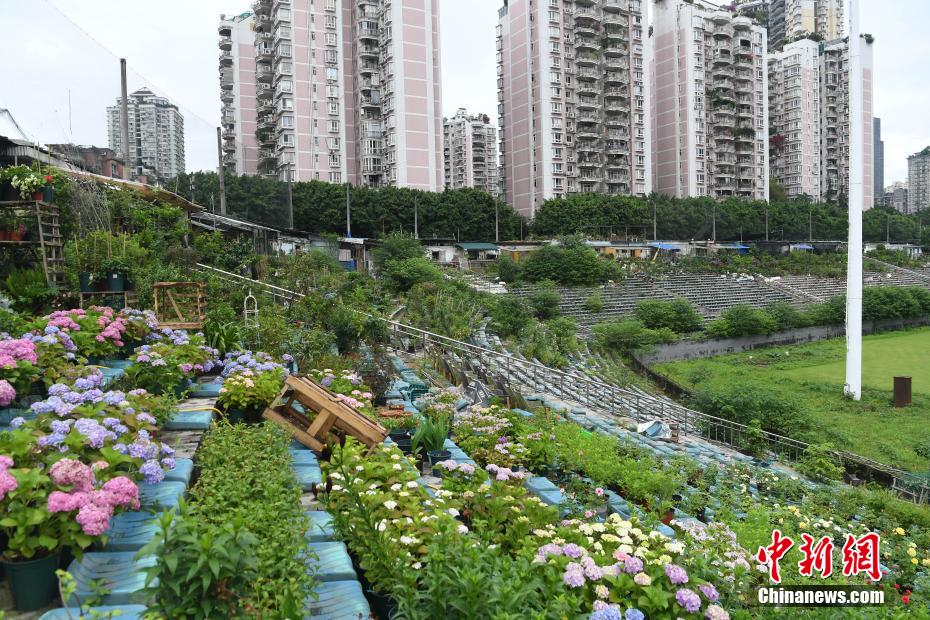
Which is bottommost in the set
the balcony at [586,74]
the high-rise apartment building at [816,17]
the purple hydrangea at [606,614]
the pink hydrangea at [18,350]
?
the purple hydrangea at [606,614]

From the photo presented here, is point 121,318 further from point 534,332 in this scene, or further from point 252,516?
point 534,332

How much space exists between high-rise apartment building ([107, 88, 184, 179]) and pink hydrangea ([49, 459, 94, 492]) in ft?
67.8

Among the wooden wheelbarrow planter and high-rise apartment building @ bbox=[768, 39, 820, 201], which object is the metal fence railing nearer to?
the wooden wheelbarrow planter

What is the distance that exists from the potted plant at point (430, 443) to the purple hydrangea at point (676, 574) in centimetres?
303

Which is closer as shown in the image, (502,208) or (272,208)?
(272,208)

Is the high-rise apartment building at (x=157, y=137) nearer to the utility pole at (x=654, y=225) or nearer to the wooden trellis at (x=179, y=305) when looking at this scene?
the wooden trellis at (x=179, y=305)

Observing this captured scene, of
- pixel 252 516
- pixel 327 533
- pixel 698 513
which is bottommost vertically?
pixel 698 513

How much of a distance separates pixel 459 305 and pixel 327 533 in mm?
16467

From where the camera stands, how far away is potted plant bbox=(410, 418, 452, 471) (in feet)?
20.4

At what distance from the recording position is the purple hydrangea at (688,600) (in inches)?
131

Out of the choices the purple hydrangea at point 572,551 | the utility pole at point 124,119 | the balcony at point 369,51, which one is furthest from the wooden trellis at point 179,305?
the balcony at point 369,51

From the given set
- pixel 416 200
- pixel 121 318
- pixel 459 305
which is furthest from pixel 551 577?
pixel 416 200

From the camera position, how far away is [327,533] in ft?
13.7

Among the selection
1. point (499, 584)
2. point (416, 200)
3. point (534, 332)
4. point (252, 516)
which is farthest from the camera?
point (416, 200)
